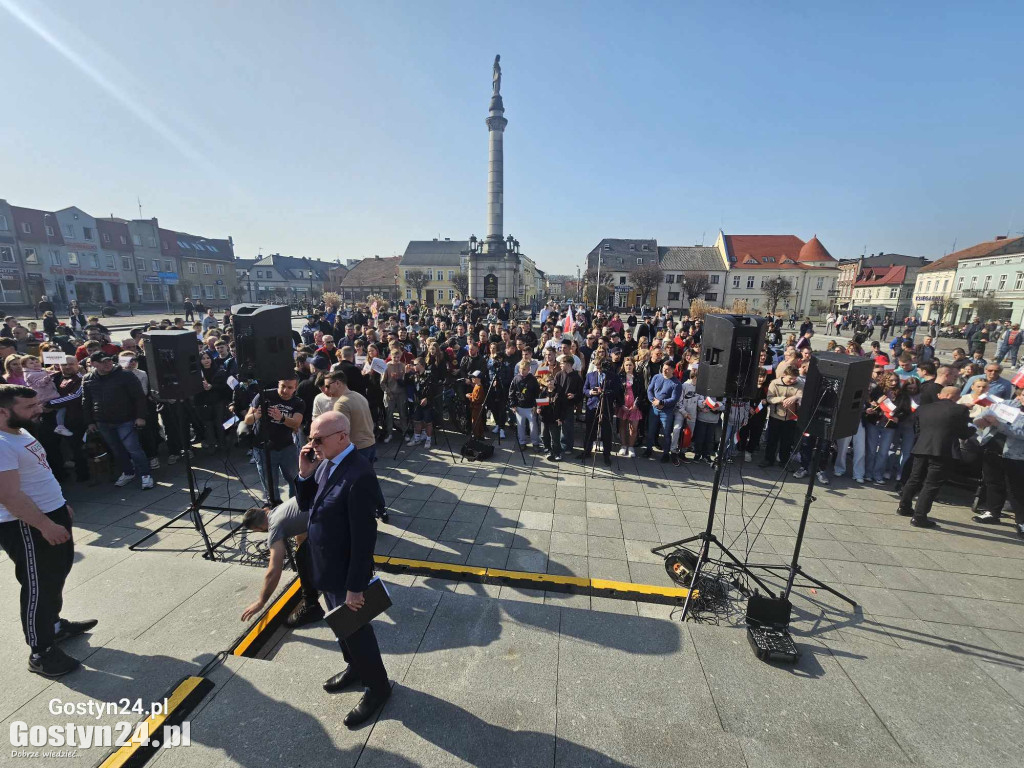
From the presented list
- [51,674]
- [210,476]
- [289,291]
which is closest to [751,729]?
[51,674]

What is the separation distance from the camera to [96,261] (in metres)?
47.6

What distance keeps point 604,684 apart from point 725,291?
238 ft

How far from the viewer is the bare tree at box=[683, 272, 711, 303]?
59.4 metres

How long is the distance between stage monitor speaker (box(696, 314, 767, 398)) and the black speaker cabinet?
494 mm

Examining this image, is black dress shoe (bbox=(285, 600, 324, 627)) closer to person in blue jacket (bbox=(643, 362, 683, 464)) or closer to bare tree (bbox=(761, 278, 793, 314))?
person in blue jacket (bbox=(643, 362, 683, 464))

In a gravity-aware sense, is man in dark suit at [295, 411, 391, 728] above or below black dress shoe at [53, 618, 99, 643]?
above

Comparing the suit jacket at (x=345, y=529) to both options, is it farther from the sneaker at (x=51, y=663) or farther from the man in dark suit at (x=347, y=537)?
the sneaker at (x=51, y=663)

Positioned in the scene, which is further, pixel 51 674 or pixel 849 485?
pixel 849 485

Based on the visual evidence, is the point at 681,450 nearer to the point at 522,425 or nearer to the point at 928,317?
the point at 522,425

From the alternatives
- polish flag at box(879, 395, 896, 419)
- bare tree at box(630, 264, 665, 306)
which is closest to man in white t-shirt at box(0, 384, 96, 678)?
polish flag at box(879, 395, 896, 419)

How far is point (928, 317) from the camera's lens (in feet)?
173

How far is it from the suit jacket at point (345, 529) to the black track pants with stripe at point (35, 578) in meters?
2.23

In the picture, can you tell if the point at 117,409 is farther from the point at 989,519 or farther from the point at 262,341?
the point at 989,519

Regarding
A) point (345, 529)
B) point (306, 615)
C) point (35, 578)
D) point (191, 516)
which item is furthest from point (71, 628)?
point (345, 529)
